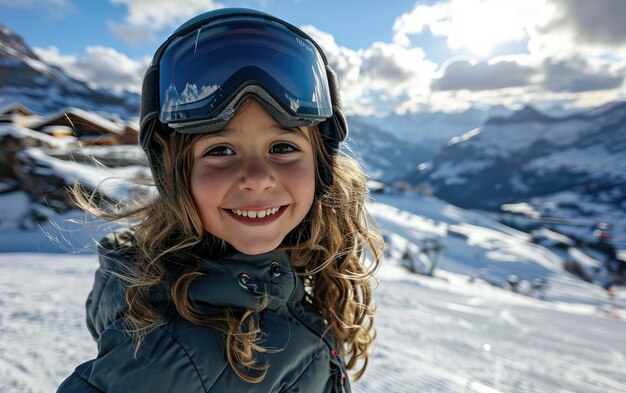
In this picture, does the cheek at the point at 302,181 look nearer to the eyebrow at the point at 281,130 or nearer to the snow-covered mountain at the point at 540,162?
the eyebrow at the point at 281,130

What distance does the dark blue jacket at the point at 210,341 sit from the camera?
99 centimetres

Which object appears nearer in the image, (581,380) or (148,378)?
(148,378)

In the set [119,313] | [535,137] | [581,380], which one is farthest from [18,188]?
[535,137]

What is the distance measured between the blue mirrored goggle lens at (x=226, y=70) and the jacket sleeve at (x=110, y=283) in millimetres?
549

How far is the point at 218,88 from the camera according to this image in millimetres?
1239

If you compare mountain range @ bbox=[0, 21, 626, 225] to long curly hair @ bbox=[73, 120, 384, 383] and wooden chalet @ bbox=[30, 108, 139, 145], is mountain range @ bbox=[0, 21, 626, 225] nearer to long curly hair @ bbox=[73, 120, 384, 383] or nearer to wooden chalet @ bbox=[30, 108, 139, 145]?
wooden chalet @ bbox=[30, 108, 139, 145]

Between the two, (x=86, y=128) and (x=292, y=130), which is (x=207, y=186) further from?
(x=86, y=128)

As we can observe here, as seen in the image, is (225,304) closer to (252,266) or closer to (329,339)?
(252,266)

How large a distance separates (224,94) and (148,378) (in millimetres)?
907

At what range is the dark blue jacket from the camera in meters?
0.99

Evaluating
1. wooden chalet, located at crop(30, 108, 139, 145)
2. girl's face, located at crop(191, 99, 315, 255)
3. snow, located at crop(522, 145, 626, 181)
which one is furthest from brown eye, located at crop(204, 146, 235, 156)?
snow, located at crop(522, 145, 626, 181)

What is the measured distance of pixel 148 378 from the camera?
3.21 feet

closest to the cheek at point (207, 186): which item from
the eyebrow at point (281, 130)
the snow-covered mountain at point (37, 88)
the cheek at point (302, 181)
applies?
the eyebrow at point (281, 130)

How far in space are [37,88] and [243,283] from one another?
138m
